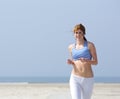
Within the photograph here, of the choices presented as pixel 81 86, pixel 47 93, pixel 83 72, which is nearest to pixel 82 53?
pixel 83 72

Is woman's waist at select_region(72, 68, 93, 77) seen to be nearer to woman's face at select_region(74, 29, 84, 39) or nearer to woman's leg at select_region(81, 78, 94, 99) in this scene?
woman's leg at select_region(81, 78, 94, 99)

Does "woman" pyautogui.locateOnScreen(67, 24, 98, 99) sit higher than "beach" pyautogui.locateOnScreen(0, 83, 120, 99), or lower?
higher

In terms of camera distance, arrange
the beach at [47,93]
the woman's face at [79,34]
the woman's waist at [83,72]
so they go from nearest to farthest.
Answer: the woman's face at [79,34], the woman's waist at [83,72], the beach at [47,93]

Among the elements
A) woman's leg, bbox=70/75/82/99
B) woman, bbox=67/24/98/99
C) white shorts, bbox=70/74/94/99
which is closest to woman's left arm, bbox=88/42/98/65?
woman, bbox=67/24/98/99

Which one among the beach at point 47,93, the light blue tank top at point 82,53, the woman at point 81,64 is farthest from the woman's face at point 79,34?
the beach at point 47,93

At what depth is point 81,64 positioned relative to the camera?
7988 mm

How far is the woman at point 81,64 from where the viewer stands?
7.85 meters

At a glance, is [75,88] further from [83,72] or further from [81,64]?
[81,64]

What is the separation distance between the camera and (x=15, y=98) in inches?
643

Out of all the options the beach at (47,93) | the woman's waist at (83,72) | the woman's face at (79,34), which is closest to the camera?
the woman's face at (79,34)

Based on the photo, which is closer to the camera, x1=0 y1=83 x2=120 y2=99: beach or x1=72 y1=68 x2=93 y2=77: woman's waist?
x1=72 y1=68 x2=93 y2=77: woman's waist

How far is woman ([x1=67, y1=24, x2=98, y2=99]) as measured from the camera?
785 centimetres

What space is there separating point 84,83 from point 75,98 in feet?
0.95

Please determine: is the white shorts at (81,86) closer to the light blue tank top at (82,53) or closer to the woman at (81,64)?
the woman at (81,64)
